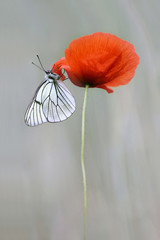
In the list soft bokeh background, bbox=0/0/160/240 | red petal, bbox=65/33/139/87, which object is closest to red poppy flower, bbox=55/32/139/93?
red petal, bbox=65/33/139/87

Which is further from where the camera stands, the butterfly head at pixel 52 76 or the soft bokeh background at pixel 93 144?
the soft bokeh background at pixel 93 144

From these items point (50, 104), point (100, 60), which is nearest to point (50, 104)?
point (50, 104)

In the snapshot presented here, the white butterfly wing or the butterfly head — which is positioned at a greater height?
the butterfly head

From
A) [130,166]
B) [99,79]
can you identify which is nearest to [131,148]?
[130,166]

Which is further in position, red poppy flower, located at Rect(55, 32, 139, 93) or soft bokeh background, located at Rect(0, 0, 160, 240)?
soft bokeh background, located at Rect(0, 0, 160, 240)

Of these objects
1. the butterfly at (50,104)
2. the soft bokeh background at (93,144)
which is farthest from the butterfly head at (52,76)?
the soft bokeh background at (93,144)

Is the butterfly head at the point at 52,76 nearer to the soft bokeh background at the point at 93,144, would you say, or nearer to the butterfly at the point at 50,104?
the butterfly at the point at 50,104

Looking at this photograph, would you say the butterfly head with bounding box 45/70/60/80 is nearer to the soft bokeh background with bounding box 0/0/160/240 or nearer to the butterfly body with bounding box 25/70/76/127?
the butterfly body with bounding box 25/70/76/127
